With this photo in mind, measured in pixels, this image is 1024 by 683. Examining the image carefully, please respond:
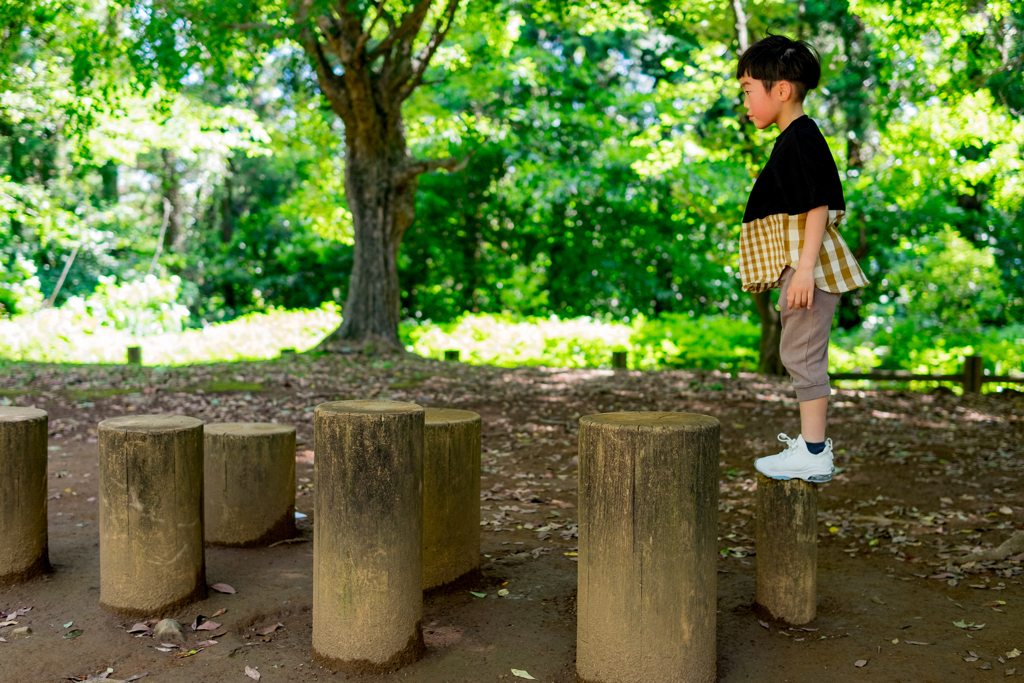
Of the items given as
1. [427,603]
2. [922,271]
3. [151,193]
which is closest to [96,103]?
[427,603]

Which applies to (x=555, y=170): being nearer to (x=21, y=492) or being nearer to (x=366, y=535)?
(x=21, y=492)

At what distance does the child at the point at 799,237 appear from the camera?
10.0 feet

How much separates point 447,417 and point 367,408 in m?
0.86

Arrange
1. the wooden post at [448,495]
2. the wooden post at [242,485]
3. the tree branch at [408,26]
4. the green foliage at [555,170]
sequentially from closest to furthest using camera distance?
the wooden post at [448,495]
the wooden post at [242,485]
the green foliage at [555,170]
the tree branch at [408,26]

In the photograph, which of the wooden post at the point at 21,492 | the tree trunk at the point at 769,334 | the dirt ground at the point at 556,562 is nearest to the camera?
the dirt ground at the point at 556,562

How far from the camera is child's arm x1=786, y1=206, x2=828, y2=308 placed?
118 inches

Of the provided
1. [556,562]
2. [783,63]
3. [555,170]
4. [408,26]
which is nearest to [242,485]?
[556,562]

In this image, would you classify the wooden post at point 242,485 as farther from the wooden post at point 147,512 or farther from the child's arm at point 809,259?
the child's arm at point 809,259

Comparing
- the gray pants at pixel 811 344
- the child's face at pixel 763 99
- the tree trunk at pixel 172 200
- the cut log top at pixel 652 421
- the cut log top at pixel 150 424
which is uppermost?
the tree trunk at pixel 172 200

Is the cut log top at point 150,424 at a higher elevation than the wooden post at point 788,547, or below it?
higher

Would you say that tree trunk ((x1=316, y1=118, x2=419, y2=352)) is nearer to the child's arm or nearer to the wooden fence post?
the wooden fence post

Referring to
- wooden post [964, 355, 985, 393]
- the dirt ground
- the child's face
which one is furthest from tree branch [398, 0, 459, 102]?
wooden post [964, 355, 985, 393]

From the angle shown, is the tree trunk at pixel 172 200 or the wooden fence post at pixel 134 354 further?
the tree trunk at pixel 172 200

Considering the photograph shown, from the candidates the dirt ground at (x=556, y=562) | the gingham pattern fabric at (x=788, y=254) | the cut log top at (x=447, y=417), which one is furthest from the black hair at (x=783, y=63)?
the dirt ground at (x=556, y=562)
